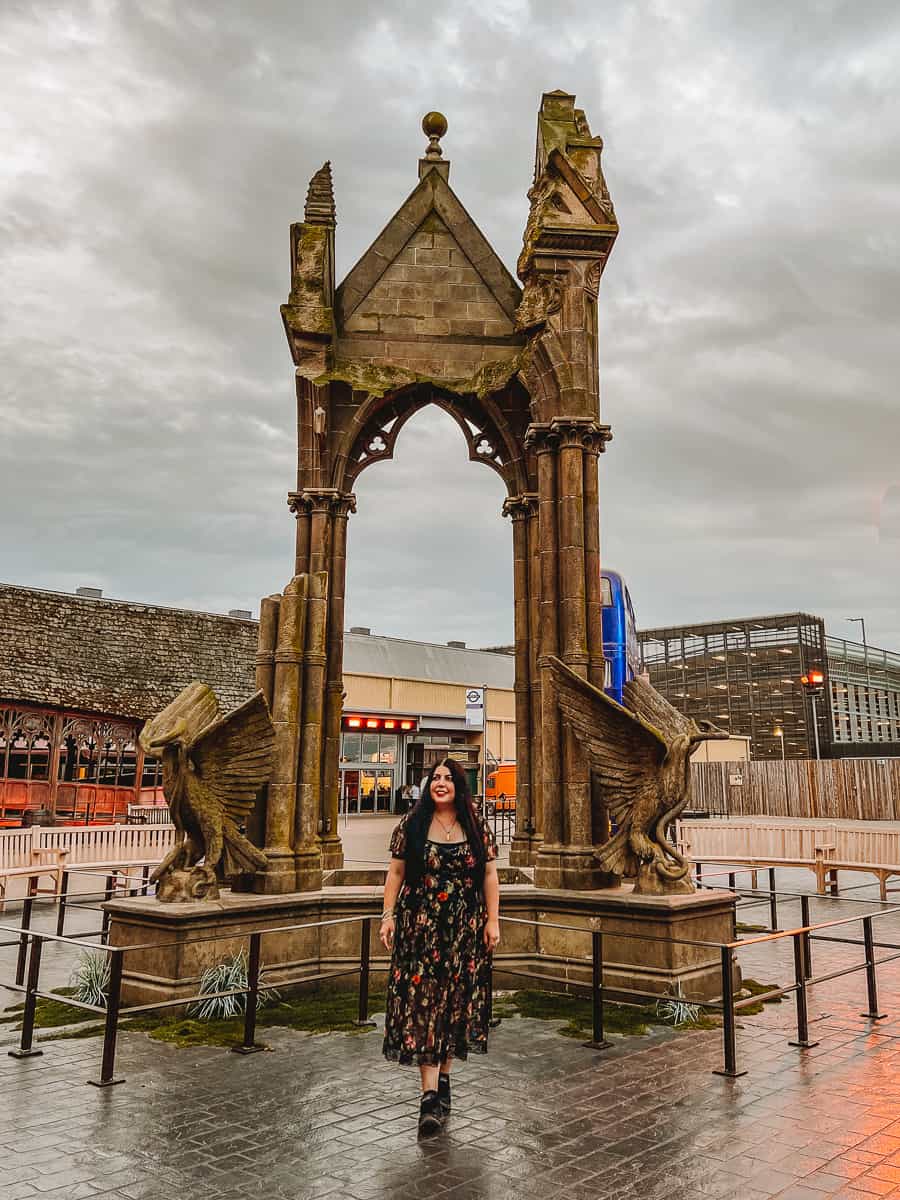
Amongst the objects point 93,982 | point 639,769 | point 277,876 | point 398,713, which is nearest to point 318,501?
point 277,876

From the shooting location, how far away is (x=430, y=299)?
9820mm

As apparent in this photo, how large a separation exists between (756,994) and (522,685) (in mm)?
3867

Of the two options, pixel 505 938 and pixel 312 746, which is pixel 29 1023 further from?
pixel 505 938

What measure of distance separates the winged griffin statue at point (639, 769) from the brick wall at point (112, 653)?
19.5m

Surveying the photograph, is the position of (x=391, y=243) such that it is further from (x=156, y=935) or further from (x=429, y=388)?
(x=156, y=935)

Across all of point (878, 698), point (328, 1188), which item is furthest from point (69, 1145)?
point (878, 698)

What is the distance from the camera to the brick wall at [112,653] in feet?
79.6

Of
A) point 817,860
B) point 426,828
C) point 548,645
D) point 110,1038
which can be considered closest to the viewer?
point 426,828

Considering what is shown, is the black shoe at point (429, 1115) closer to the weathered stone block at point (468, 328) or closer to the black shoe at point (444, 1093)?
the black shoe at point (444, 1093)

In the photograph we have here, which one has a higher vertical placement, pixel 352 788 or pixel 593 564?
pixel 593 564

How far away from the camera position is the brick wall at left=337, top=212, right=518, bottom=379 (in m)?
9.68

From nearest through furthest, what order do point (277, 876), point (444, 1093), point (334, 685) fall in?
point (444, 1093) < point (277, 876) < point (334, 685)

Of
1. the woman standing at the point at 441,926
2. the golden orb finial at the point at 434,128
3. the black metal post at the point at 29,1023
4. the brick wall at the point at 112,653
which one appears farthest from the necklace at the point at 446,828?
the brick wall at the point at 112,653

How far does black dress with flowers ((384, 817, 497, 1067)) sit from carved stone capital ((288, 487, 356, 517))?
4.99m
